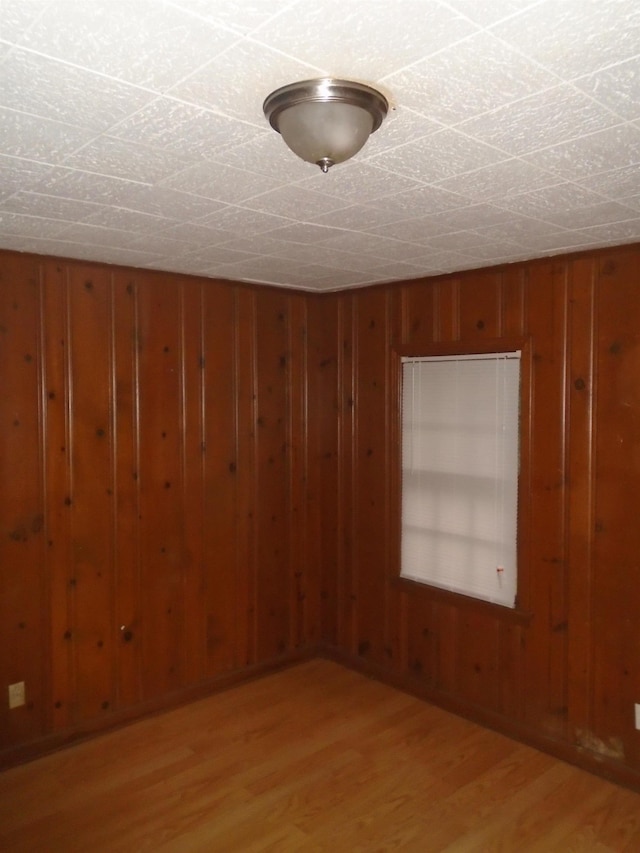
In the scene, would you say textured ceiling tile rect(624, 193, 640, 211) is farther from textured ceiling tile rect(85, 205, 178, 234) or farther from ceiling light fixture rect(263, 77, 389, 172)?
textured ceiling tile rect(85, 205, 178, 234)

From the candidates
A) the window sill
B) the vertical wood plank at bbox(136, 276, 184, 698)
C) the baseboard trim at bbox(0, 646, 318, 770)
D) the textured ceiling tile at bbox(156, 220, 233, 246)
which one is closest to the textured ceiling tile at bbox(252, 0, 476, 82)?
the textured ceiling tile at bbox(156, 220, 233, 246)

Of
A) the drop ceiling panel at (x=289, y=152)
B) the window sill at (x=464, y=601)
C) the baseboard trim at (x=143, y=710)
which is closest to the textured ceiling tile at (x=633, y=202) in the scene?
the drop ceiling panel at (x=289, y=152)

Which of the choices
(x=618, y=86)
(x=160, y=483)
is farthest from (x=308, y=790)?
(x=618, y=86)

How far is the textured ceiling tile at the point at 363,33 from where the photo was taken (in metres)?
1.10

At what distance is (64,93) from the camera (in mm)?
1383

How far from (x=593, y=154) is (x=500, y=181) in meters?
0.29

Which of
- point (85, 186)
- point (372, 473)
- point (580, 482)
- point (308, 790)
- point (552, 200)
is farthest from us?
point (372, 473)

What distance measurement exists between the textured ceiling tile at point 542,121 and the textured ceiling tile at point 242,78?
0.47 meters

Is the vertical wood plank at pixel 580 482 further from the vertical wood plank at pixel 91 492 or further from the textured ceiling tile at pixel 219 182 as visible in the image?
the vertical wood plank at pixel 91 492

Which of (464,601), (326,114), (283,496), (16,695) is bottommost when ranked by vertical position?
(16,695)

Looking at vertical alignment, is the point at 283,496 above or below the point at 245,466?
below

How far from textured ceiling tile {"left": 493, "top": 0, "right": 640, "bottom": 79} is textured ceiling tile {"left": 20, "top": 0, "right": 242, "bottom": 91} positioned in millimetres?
529

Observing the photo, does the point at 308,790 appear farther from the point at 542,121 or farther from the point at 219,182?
the point at 542,121

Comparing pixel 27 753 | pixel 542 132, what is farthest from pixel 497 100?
pixel 27 753
